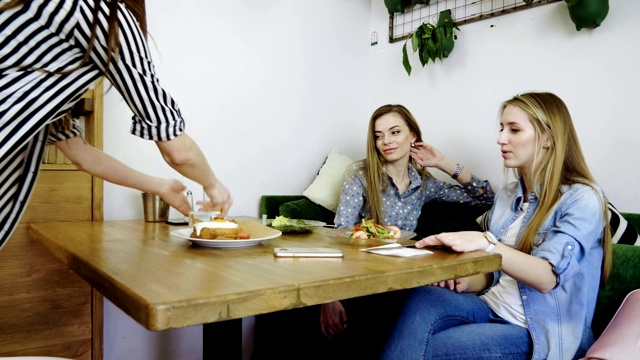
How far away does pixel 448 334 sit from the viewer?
1360 mm

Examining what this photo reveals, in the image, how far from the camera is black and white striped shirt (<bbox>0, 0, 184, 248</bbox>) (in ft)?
2.50

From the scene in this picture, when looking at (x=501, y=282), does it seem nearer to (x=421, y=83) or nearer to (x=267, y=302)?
(x=267, y=302)

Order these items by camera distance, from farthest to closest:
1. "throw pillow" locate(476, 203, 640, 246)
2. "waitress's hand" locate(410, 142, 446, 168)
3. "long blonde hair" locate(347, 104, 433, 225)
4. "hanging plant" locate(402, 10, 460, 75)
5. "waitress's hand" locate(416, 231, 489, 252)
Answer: "hanging plant" locate(402, 10, 460, 75), "waitress's hand" locate(410, 142, 446, 168), "long blonde hair" locate(347, 104, 433, 225), "throw pillow" locate(476, 203, 640, 246), "waitress's hand" locate(416, 231, 489, 252)

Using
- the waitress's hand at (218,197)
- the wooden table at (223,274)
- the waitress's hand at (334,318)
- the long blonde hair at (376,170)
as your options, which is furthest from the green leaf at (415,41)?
the waitress's hand at (218,197)

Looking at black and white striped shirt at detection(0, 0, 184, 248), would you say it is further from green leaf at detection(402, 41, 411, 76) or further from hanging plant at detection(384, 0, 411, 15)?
hanging plant at detection(384, 0, 411, 15)

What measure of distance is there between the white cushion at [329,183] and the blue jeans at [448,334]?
1316mm

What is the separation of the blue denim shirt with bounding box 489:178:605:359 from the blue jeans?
7 cm

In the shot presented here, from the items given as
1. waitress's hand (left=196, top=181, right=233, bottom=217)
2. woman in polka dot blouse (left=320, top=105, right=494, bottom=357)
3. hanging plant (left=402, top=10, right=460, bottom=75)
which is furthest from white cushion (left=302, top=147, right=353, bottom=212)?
waitress's hand (left=196, top=181, right=233, bottom=217)

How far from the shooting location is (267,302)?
2.77 feet

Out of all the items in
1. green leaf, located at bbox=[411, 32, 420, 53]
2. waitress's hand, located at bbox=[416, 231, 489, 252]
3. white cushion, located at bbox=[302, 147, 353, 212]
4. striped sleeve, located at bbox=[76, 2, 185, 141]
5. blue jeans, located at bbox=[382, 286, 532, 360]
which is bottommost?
blue jeans, located at bbox=[382, 286, 532, 360]

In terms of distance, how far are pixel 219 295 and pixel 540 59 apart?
2214 mm

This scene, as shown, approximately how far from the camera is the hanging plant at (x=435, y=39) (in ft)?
8.91

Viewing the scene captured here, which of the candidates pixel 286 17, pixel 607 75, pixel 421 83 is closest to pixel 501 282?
pixel 607 75

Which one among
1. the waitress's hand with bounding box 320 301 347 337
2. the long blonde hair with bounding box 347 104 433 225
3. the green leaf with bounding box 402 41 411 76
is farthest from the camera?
the green leaf with bounding box 402 41 411 76
